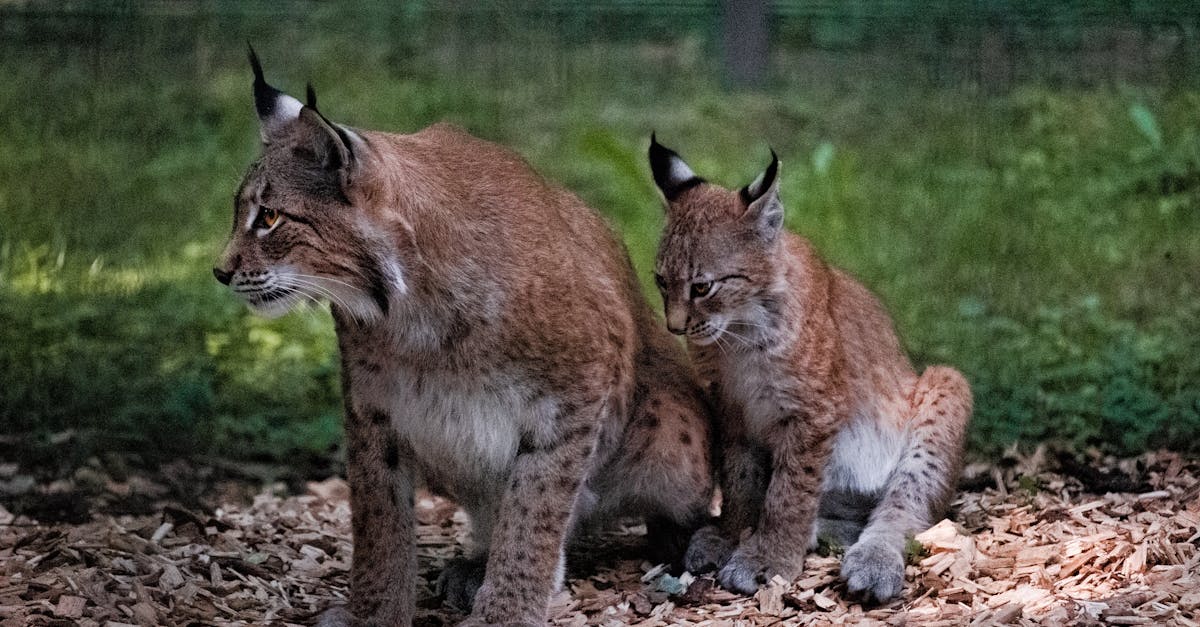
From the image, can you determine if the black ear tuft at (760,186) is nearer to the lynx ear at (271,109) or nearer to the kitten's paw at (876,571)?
the kitten's paw at (876,571)

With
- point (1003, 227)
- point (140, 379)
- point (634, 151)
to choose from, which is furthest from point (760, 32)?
point (140, 379)

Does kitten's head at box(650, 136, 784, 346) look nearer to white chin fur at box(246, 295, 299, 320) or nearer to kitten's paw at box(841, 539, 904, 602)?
kitten's paw at box(841, 539, 904, 602)

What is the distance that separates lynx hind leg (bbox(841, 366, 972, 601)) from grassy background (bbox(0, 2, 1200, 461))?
0.86m

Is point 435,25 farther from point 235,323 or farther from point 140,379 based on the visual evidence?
point 140,379

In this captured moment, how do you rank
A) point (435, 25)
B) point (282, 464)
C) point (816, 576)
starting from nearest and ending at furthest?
1. point (816, 576)
2. point (282, 464)
3. point (435, 25)

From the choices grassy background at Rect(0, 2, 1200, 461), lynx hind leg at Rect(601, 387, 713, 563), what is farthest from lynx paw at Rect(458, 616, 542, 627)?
grassy background at Rect(0, 2, 1200, 461)

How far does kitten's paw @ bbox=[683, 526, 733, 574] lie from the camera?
5137mm

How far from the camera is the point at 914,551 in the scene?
16.4ft

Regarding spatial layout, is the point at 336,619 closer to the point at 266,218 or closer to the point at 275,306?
the point at 275,306

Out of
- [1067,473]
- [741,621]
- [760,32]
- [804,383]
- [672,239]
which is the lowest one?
[741,621]

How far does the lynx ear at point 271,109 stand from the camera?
4328 millimetres

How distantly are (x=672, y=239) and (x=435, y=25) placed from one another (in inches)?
127

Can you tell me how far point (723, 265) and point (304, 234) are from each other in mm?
1582

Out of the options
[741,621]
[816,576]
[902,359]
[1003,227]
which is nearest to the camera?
[741,621]
